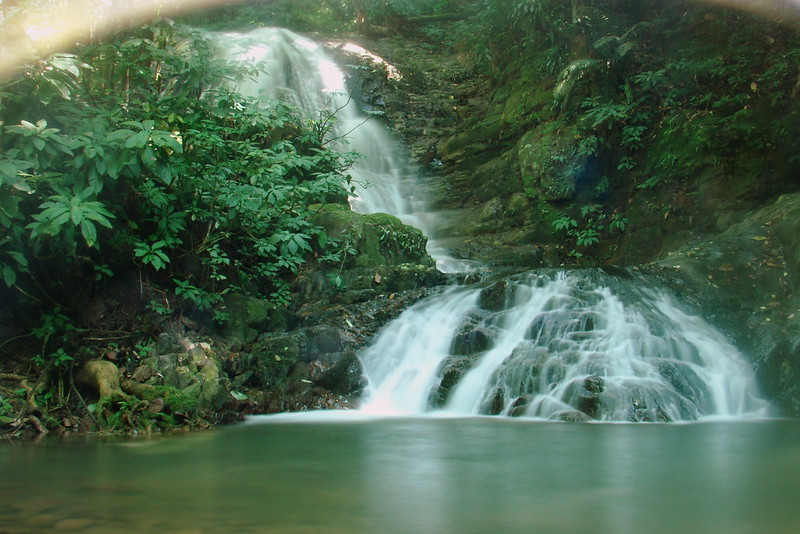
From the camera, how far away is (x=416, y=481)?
3018 mm

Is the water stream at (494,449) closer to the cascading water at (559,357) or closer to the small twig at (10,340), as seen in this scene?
the cascading water at (559,357)

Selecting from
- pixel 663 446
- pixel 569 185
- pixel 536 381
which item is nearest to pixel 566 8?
pixel 569 185

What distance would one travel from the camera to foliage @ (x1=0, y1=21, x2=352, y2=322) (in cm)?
408

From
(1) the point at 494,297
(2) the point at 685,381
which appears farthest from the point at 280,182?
(2) the point at 685,381

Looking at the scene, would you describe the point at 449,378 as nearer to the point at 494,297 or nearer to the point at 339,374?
the point at 339,374

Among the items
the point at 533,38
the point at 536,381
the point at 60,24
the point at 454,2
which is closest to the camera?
the point at 60,24

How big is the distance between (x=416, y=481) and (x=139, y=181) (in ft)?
11.3

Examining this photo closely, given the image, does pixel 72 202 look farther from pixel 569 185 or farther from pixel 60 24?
pixel 569 185

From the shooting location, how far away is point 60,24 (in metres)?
4.91

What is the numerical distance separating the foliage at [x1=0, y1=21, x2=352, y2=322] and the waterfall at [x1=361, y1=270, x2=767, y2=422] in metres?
1.57

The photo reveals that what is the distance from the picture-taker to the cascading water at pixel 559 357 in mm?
5066

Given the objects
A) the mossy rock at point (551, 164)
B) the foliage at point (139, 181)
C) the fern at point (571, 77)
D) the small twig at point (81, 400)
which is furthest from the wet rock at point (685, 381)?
the fern at point (571, 77)

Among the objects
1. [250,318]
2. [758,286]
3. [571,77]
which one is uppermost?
[571,77]

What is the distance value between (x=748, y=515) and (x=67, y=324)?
4.80 m
